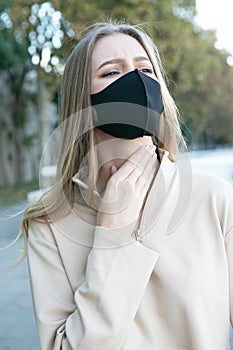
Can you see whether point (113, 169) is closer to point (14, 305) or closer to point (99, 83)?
point (99, 83)

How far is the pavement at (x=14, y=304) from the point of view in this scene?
3254 mm

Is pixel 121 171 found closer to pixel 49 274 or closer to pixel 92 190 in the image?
pixel 92 190

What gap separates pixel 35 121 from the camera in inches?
756

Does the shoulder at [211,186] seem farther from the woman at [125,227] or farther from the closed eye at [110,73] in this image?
the closed eye at [110,73]

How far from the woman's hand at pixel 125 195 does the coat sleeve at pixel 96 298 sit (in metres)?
0.05

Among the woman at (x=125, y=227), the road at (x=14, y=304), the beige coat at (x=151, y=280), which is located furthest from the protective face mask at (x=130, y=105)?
the road at (x=14, y=304)

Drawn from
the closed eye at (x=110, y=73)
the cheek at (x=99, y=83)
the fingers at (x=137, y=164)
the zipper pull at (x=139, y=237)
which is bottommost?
the zipper pull at (x=139, y=237)

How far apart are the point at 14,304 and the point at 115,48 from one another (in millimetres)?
3193

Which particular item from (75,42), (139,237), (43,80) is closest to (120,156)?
(139,237)

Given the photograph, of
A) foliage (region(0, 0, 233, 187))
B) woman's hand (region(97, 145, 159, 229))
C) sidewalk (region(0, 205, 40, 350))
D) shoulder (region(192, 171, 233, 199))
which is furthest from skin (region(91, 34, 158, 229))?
foliage (region(0, 0, 233, 187))

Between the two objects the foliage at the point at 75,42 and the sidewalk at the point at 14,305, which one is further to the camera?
the foliage at the point at 75,42

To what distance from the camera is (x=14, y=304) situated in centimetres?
400

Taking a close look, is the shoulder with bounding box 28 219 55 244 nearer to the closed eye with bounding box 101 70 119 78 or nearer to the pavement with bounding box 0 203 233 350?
the closed eye with bounding box 101 70 119 78

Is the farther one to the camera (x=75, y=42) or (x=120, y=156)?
(x=75, y=42)
